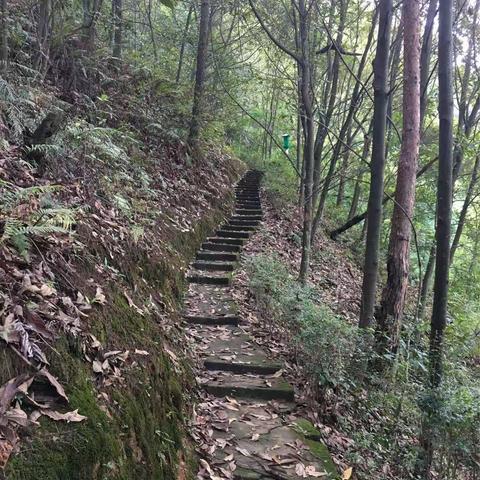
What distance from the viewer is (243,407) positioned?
181 inches

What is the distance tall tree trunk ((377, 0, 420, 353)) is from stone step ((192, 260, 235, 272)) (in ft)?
10.7

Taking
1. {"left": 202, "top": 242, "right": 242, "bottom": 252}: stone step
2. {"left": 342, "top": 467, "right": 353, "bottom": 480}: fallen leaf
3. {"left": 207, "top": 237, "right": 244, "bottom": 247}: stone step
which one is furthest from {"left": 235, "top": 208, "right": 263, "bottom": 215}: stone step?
{"left": 342, "top": 467, "right": 353, "bottom": 480}: fallen leaf

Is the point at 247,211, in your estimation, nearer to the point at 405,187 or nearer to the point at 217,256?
the point at 217,256

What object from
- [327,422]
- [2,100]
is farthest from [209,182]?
[327,422]

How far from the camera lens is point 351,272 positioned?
14.0 metres

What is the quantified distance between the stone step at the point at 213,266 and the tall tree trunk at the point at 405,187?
327 cm

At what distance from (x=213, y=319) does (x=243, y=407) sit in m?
1.93

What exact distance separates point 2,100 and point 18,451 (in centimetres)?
454

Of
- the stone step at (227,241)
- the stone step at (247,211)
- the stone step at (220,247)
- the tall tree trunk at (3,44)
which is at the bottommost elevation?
the stone step at (220,247)

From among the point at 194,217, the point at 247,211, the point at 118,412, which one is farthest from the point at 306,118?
the point at 118,412

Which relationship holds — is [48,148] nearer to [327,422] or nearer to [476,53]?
[327,422]

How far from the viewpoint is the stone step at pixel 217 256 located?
30.1ft

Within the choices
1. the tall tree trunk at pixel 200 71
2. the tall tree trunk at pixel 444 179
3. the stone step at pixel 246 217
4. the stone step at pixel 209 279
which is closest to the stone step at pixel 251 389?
the tall tree trunk at pixel 444 179

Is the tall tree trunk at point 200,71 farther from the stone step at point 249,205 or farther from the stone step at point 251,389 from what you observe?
the stone step at point 251,389
